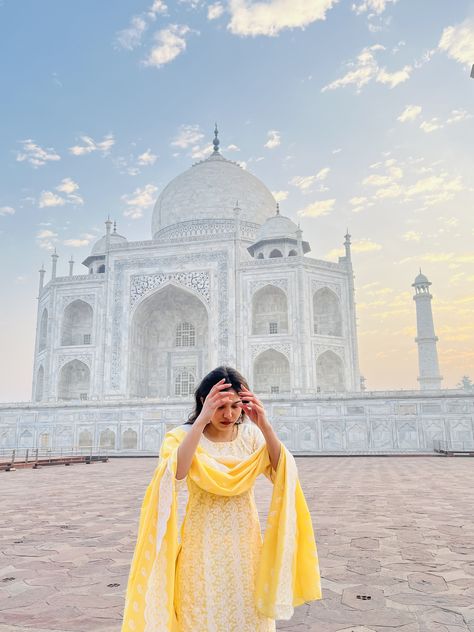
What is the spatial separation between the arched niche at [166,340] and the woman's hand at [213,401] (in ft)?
82.0

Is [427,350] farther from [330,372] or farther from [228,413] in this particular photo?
[228,413]

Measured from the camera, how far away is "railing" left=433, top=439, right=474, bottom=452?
1731cm

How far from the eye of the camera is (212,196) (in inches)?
1245

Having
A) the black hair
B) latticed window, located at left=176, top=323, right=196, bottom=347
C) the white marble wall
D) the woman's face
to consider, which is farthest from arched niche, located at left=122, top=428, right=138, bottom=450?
the woman's face

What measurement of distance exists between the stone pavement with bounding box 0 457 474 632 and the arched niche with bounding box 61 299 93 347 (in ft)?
71.0

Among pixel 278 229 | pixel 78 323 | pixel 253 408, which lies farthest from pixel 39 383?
pixel 253 408

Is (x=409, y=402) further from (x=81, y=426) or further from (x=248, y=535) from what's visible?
(x=248, y=535)

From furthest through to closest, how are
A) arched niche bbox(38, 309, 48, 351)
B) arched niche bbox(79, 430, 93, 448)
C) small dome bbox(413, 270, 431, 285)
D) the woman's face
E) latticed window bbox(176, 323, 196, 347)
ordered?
small dome bbox(413, 270, 431, 285) → latticed window bbox(176, 323, 196, 347) → arched niche bbox(38, 309, 48, 351) → arched niche bbox(79, 430, 93, 448) → the woman's face

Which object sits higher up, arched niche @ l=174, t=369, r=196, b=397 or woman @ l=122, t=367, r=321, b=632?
arched niche @ l=174, t=369, r=196, b=397

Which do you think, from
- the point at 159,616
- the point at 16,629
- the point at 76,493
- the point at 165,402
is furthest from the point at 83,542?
the point at 165,402

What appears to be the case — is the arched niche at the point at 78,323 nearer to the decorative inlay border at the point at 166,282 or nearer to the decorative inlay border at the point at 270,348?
the decorative inlay border at the point at 166,282

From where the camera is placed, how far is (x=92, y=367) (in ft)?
86.0

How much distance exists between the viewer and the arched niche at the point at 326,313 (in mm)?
26448

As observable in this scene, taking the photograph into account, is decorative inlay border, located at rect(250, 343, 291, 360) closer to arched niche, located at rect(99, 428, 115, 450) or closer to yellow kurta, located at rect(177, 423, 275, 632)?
arched niche, located at rect(99, 428, 115, 450)
